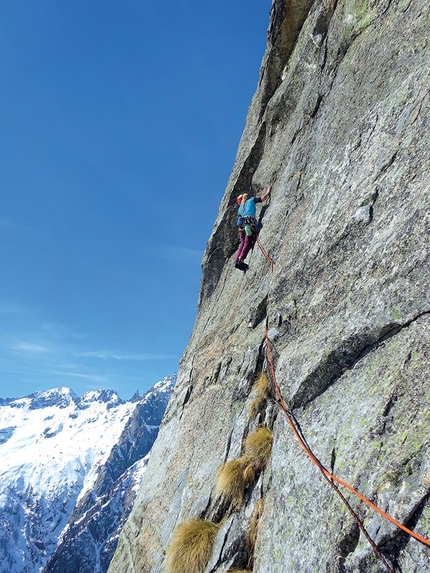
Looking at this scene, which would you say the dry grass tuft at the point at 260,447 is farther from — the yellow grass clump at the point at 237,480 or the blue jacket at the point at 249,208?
the blue jacket at the point at 249,208

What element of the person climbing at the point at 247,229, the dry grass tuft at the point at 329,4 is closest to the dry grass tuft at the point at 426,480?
the person climbing at the point at 247,229

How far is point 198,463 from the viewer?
9.91m

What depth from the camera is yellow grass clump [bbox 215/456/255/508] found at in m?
7.74

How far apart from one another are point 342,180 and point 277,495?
6500mm

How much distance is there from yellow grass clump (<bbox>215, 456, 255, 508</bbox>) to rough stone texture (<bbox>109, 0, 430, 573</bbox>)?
7.9 inches

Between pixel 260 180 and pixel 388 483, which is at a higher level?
pixel 260 180

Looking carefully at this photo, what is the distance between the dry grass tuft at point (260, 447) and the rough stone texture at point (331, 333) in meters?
0.31

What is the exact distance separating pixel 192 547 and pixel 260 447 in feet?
7.30

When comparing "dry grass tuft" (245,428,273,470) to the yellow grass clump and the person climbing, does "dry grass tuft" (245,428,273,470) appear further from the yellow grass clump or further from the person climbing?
the person climbing

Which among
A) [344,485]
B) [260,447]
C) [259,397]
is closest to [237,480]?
[260,447]

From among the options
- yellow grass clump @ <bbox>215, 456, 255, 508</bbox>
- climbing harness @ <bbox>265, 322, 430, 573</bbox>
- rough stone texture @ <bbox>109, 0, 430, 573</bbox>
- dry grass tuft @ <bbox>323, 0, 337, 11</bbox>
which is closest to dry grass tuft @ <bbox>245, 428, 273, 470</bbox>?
yellow grass clump @ <bbox>215, 456, 255, 508</bbox>

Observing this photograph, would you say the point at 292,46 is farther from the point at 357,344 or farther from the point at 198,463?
the point at 198,463

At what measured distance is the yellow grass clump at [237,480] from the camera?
7.74m

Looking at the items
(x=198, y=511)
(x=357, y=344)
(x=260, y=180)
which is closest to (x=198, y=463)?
(x=198, y=511)
